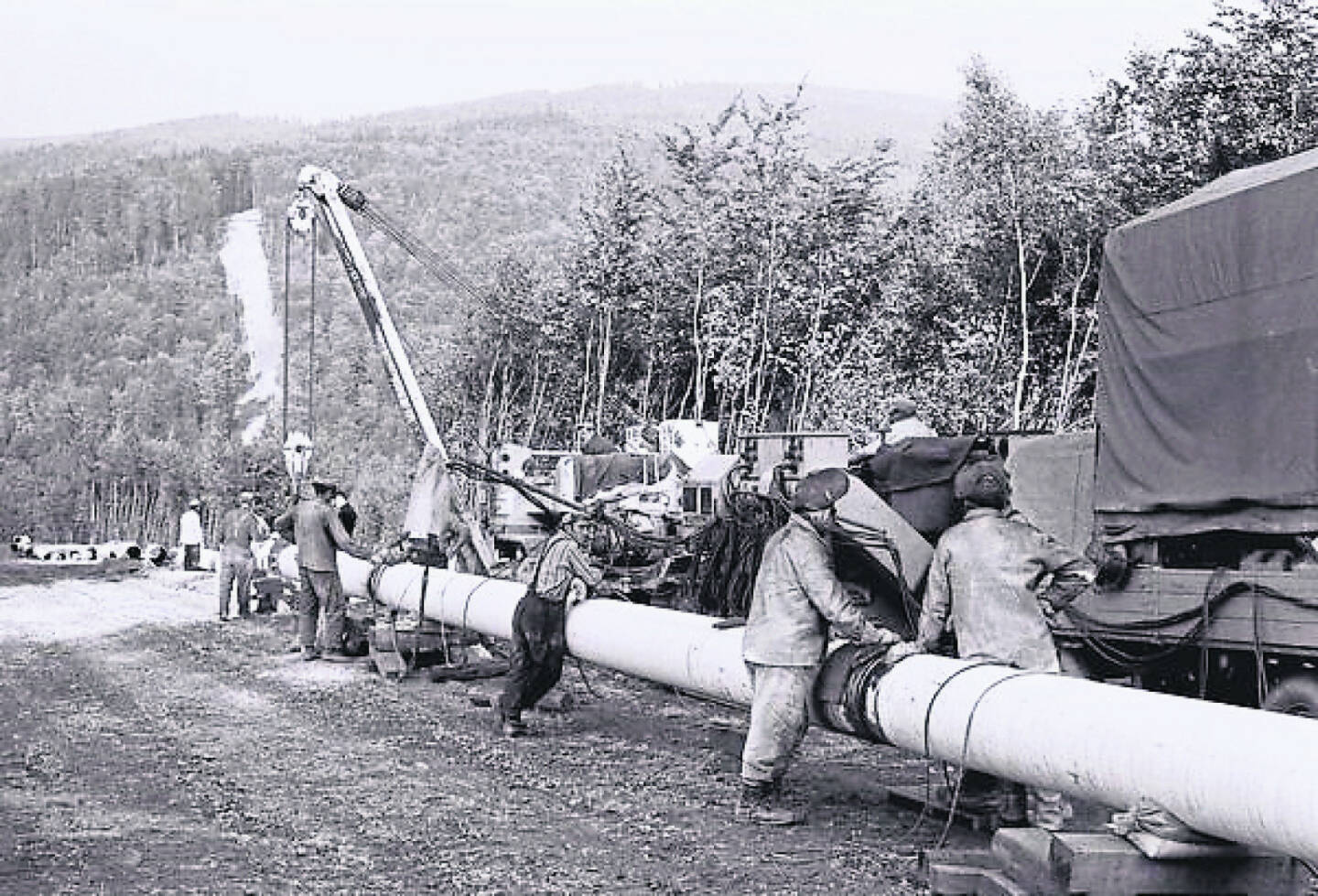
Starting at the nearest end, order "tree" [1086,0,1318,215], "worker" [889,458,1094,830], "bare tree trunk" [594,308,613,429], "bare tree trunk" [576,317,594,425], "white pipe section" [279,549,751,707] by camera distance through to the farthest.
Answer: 1. "worker" [889,458,1094,830]
2. "white pipe section" [279,549,751,707]
3. "tree" [1086,0,1318,215]
4. "bare tree trunk" [594,308,613,429]
5. "bare tree trunk" [576,317,594,425]

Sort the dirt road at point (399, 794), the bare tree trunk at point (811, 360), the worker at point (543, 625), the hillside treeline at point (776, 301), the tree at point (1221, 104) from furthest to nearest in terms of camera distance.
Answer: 1. the bare tree trunk at point (811, 360)
2. the hillside treeline at point (776, 301)
3. the tree at point (1221, 104)
4. the worker at point (543, 625)
5. the dirt road at point (399, 794)

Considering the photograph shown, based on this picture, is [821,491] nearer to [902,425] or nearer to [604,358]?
[902,425]

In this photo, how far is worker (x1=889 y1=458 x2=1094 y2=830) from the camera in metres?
7.58

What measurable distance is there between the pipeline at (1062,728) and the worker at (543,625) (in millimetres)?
843

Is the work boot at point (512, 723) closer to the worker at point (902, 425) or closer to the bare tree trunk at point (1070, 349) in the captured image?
the worker at point (902, 425)

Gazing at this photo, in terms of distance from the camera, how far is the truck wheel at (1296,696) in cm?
777

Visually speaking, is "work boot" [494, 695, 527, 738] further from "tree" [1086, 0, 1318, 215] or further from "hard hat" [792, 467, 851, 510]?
"tree" [1086, 0, 1318, 215]

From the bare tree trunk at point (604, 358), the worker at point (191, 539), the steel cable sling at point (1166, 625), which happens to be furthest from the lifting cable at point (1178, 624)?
the worker at point (191, 539)

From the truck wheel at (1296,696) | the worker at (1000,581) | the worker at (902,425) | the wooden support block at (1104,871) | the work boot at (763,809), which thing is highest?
the worker at (902,425)

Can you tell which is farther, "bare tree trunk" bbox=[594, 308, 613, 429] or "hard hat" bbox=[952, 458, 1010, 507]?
"bare tree trunk" bbox=[594, 308, 613, 429]


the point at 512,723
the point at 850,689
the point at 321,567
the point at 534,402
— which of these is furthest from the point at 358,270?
the point at 850,689

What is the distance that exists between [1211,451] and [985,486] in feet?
5.66

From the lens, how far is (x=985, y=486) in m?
7.70

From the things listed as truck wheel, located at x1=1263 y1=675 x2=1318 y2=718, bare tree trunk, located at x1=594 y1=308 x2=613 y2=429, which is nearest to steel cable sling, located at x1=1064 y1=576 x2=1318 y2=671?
truck wheel, located at x1=1263 y1=675 x2=1318 y2=718
